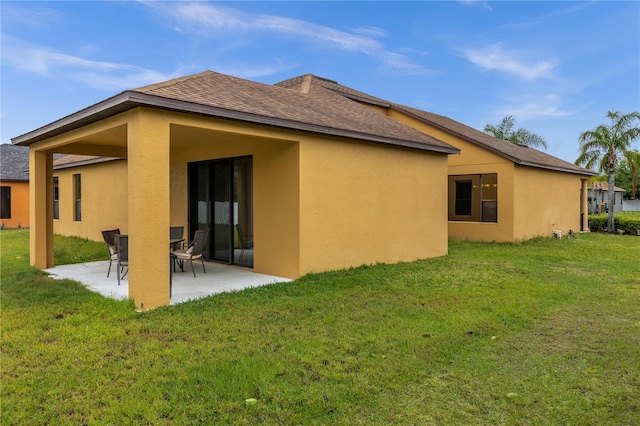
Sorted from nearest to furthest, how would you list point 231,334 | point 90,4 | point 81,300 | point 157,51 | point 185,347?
1. point 185,347
2. point 231,334
3. point 81,300
4. point 90,4
5. point 157,51

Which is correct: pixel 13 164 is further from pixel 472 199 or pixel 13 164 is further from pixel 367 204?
pixel 472 199

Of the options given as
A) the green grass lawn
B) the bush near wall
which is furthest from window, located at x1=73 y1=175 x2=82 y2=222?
the bush near wall

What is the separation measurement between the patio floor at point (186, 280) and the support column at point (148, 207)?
1.83ft

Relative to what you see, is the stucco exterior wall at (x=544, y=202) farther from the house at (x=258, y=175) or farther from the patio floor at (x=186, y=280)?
the patio floor at (x=186, y=280)

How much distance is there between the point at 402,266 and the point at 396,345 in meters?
5.20

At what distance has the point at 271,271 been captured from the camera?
342 inches

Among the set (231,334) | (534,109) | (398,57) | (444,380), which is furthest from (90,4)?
(534,109)

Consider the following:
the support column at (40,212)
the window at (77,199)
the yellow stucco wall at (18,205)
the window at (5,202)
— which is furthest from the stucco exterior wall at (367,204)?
the window at (5,202)

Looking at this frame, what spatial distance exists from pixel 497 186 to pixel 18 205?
24.3 m

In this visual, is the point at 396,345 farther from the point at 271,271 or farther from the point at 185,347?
the point at 271,271

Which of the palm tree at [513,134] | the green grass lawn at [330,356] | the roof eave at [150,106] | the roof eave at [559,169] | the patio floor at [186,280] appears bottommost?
the green grass lawn at [330,356]

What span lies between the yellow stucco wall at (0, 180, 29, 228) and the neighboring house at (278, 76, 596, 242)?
17860mm

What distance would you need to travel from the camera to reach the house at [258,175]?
19.6ft

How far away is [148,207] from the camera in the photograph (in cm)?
587
